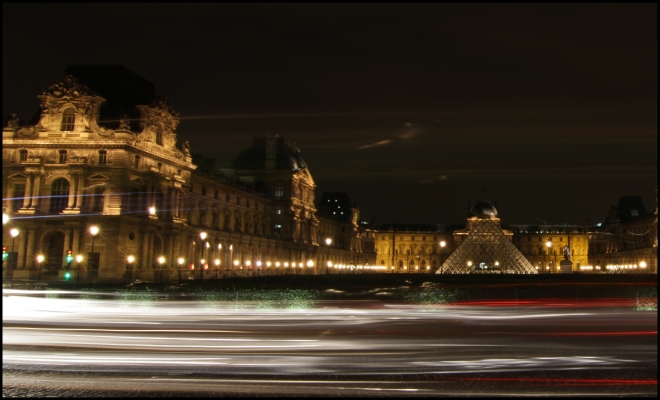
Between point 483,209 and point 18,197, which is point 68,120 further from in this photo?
point 483,209

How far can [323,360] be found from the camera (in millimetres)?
12047

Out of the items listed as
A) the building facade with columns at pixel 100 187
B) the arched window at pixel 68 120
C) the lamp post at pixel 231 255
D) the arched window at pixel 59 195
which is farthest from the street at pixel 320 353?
the lamp post at pixel 231 255

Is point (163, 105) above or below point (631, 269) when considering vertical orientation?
above

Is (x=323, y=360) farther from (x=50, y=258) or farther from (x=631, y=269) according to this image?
(x=631, y=269)

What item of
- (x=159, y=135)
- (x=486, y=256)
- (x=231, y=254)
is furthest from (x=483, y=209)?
(x=159, y=135)

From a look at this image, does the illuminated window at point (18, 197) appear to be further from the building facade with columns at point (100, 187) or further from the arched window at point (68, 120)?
the arched window at point (68, 120)

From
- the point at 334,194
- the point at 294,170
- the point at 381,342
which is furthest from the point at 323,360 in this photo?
the point at 334,194

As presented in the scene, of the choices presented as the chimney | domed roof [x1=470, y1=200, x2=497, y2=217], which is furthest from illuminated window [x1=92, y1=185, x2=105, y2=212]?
domed roof [x1=470, y1=200, x2=497, y2=217]

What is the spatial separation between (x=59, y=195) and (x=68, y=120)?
5901mm

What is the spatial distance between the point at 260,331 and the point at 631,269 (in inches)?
4520

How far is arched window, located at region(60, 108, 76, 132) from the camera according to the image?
174ft

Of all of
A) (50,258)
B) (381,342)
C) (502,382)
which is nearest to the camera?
(502,382)

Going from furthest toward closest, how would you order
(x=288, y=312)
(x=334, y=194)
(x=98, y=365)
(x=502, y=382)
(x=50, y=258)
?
1. (x=334, y=194)
2. (x=50, y=258)
3. (x=288, y=312)
4. (x=98, y=365)
5. (x=502, y=382)

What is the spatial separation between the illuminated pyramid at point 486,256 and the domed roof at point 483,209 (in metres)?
78.7
